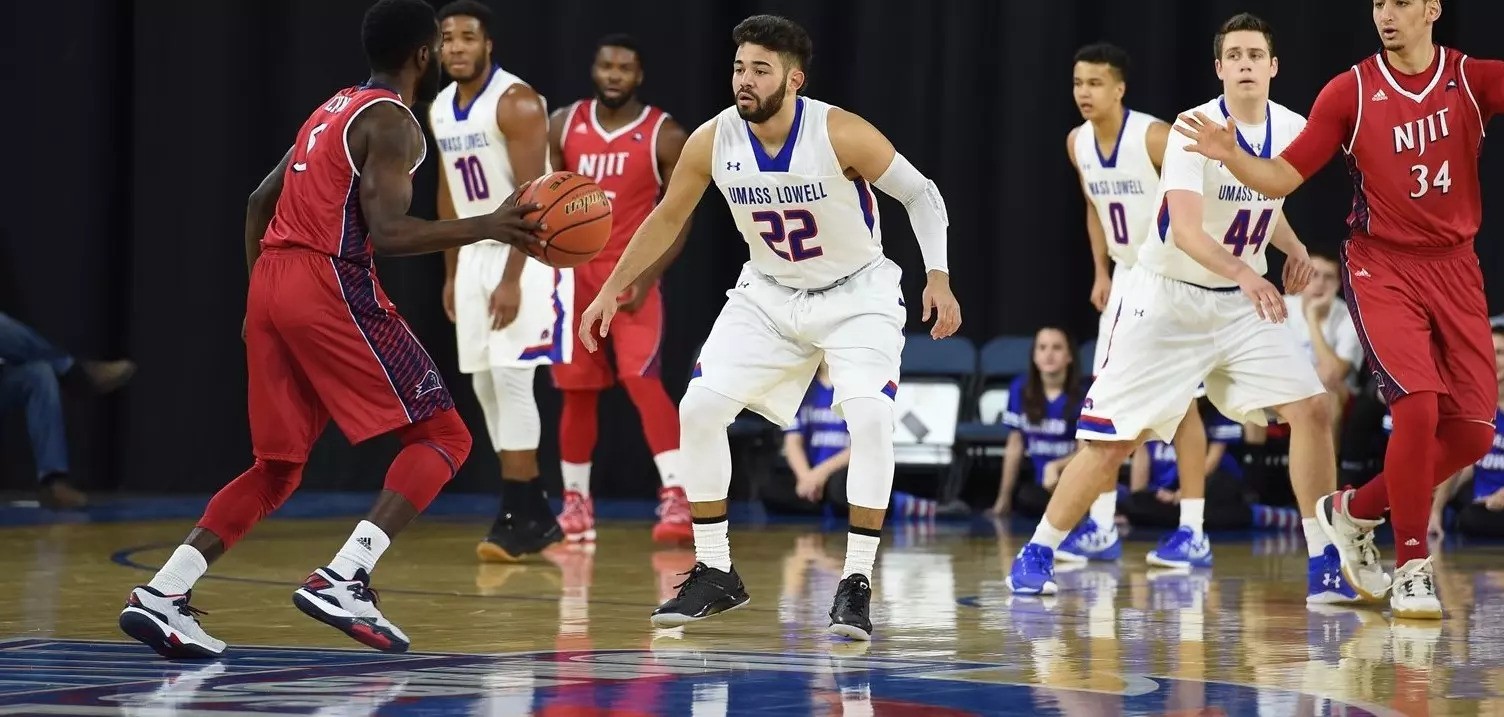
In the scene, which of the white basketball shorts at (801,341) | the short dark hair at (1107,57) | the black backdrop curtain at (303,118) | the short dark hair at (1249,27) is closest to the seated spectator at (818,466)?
the black backdrop curtain at (303,118)

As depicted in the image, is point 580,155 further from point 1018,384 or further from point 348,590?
point 348,590

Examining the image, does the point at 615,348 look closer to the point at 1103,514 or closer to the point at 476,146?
the point at 476,146

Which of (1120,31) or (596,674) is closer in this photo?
(596,674)

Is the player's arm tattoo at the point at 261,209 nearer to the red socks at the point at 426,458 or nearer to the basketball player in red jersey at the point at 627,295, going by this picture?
the red socks at the point at 426,458

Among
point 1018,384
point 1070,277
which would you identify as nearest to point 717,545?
point 1018,384

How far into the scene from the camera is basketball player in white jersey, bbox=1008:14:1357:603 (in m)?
A: 6.66

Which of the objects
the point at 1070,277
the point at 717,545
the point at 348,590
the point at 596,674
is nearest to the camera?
the point at 596,674

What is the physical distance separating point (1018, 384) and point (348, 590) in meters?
5.73

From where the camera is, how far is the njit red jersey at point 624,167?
8.75 m

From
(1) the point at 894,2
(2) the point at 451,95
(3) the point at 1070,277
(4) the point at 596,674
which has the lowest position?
(4) the point at 596,674

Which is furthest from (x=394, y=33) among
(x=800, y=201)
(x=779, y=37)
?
(x=800, y=201)

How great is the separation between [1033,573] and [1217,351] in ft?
3.21

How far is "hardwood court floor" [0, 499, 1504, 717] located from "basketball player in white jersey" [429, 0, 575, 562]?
382 millimetres

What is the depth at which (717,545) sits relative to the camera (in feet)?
19.0
